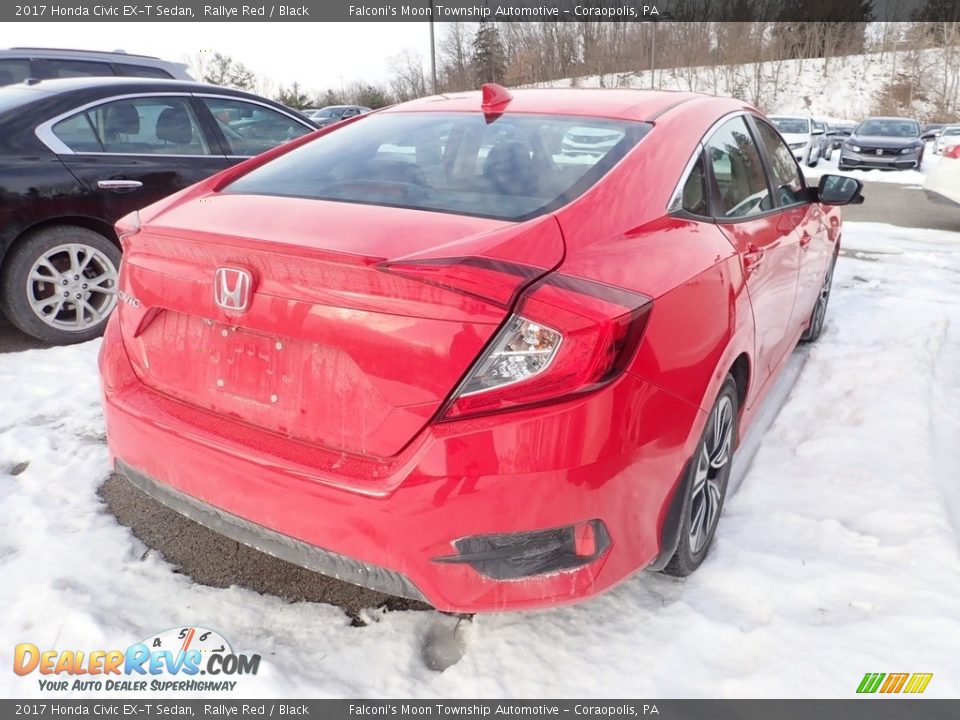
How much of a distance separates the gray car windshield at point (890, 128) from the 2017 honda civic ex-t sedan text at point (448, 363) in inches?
792

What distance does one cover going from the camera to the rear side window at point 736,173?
2.53m

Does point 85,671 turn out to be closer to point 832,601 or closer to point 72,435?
point 72,435

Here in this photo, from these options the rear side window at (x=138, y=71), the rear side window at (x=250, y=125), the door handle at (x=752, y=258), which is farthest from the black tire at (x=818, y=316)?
the rear side window at (x=138, y=71)

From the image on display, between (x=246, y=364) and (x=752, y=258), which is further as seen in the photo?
(x=752, y=258)

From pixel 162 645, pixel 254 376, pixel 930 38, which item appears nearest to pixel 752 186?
pixel 254 376

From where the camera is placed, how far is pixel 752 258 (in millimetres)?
2492

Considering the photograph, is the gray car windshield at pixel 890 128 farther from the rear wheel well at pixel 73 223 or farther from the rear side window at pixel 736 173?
the rear wheel well at pixel 73 223

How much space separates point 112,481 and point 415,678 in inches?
66.1

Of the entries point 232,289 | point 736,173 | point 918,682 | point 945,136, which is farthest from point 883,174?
point 232,289

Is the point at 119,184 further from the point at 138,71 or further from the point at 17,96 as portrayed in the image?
the point at 138,71

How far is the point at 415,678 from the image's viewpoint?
6.34 feet

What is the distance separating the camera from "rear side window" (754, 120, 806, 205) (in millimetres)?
3242

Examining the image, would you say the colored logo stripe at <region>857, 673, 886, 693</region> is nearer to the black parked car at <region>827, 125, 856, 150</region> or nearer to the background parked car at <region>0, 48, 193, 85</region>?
the background parked car at <region>0, 48, 193, 85</region>

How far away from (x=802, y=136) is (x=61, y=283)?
64.2ft
